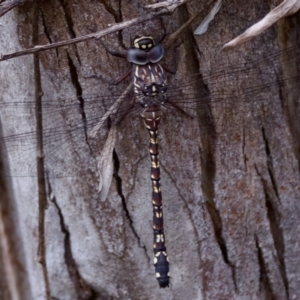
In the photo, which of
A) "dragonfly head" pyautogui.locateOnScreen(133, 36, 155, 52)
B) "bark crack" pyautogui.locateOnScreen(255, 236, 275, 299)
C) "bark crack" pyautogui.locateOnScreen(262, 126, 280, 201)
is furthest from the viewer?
"bark crack" pyautogui.locateOnScreen(255, 236, 275, 299)

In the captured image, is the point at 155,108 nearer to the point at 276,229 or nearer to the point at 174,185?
the point at 174,185

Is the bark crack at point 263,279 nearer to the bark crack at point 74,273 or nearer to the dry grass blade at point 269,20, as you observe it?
the bark crack at point 74,273

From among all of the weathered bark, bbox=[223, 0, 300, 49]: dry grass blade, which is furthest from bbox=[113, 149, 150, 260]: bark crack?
bbox=[223, 0, 300, 49]: dry grass blade

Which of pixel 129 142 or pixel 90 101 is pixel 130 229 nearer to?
pixel 129 142

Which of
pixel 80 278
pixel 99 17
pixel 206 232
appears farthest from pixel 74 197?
pixel 99 17

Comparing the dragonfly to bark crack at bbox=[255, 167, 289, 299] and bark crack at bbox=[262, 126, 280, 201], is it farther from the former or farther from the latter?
A: bark crack at bbox=[255, 167, 289, 299]
